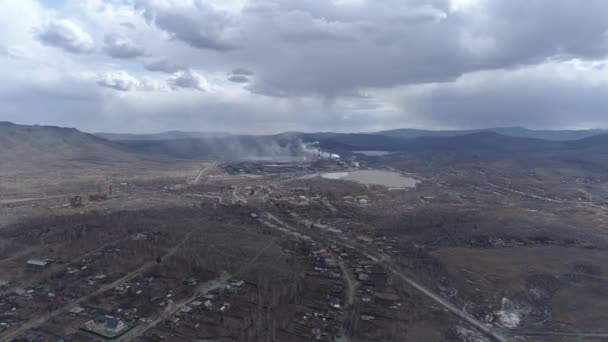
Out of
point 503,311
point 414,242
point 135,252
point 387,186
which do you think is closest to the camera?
point 503,311

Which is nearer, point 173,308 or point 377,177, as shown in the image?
point 173,308

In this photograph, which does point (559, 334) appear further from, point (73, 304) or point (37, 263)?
point (37, 263)

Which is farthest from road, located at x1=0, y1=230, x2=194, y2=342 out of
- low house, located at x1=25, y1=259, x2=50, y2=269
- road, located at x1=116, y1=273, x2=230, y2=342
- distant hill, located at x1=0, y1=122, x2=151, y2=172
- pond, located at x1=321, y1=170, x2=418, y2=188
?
distant hill, located at x1=0, y1=122, x2=151, y2=172

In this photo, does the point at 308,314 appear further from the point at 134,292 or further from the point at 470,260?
the point at 470,260

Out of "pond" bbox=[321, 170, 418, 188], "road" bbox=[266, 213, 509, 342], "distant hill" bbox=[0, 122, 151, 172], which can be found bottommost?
"road" bbox=[266, 213, 509, 342]

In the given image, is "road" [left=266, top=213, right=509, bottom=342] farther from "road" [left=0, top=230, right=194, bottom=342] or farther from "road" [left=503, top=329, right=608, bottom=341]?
"road" [left=0, top=230, right=194, bottom=342]

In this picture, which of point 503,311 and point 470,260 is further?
point 470,260

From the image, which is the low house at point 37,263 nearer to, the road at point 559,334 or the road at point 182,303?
the road at point 182,303

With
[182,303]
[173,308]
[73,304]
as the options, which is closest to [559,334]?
[182,303]

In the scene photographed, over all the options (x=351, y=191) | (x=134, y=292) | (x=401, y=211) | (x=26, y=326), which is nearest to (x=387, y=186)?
(x=351, y=191)

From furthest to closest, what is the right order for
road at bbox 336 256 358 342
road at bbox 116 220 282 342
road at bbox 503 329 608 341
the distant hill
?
the distant hill < road at bbox 503 329 608 341 < road at bbox 336 256 358 342 < road at bbox 116 220 282 342

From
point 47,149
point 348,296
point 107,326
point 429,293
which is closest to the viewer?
point 107,326
